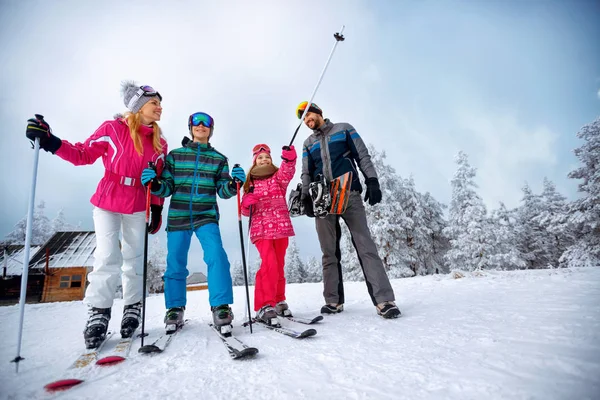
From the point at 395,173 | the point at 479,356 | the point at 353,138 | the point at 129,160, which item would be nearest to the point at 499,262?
the point at 395,173

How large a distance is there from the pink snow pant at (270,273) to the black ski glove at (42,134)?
8.22ft

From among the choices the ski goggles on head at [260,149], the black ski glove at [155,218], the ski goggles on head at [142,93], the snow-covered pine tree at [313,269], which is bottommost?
the snow-covered pine tree at [313,269]

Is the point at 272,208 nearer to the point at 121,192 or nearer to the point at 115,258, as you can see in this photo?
the point at 121,192

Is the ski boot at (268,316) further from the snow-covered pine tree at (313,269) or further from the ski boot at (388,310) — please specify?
the snow-covered pine tree at (313,269)

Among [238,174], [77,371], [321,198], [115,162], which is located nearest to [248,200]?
[238,174]

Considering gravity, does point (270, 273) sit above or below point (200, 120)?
below

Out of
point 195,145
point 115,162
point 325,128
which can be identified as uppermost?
point 325,128

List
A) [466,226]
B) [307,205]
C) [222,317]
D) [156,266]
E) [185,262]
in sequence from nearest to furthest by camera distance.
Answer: [222,317] < [185,262] < [307,205] < [466,226] < [156,266]

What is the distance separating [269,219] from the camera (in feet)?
12.8

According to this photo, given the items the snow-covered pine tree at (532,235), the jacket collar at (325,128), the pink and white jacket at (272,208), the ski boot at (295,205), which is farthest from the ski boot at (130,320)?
the snow-covered pine tree at (532,235)

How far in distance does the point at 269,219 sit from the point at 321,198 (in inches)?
32.3

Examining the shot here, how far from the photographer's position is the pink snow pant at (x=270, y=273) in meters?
3.51

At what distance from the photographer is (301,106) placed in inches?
170

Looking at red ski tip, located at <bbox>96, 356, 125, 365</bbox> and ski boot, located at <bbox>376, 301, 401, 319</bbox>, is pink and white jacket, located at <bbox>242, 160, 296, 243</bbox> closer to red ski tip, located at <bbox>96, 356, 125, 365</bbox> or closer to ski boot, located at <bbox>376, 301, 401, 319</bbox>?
ski boot, located at <bbox>376, 301, 401, 319</bbox>
